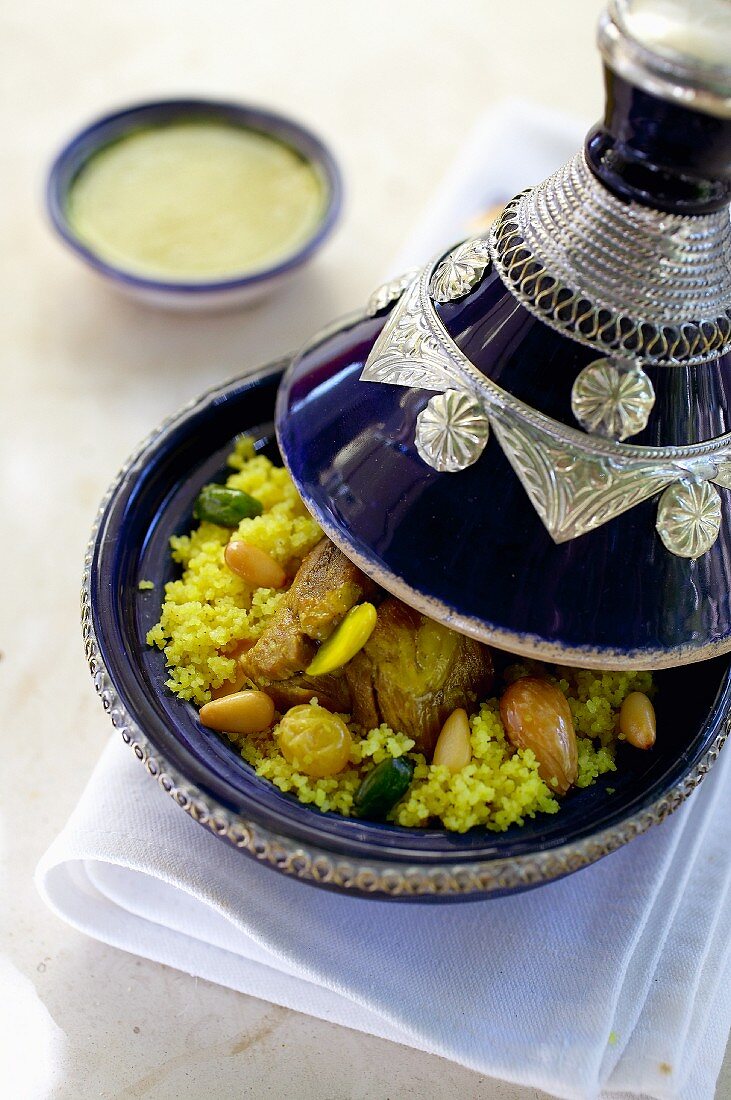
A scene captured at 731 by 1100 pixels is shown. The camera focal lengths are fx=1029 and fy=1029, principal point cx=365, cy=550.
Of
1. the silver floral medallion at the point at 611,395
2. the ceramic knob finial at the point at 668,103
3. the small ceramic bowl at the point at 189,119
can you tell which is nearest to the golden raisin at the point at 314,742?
the silver floral medallion at the point at 611,395

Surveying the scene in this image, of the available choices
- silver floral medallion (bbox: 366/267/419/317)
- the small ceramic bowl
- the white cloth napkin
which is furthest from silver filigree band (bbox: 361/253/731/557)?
the small ceramic bowl

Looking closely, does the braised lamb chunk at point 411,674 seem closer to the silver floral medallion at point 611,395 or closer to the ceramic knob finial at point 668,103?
the silver floral medallion at point 611,395

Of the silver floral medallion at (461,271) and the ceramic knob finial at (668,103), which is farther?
the silver floral medallion at (461,271)

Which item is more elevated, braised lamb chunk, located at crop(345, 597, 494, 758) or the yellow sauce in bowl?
the yellow sauce in bowl

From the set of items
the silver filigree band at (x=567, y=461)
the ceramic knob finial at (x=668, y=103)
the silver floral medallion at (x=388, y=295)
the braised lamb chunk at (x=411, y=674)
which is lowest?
the braised lamb chunk at (x=411, y=674)

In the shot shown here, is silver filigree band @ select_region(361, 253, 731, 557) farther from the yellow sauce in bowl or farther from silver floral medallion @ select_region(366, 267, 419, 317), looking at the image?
the yellow sauce in bowl

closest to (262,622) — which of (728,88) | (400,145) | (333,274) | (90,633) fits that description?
(90,633)

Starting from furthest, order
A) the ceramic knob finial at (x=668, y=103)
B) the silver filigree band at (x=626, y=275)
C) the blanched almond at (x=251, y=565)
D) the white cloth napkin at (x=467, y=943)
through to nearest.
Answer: the blanched almond at (x=251, y=565) → the white cloth napkin at (x=467, y=943) → the silver filigree band at (x=626, y=275) → the ceramic knob finial at (x=668, y=103)

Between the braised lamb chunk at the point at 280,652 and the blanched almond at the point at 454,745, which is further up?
the braised lamb chunk at the point at 280,652
